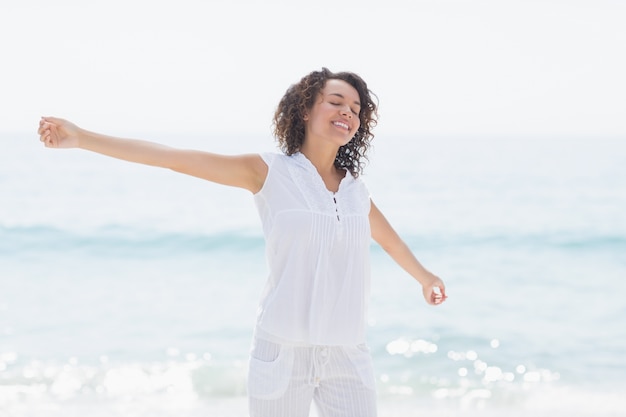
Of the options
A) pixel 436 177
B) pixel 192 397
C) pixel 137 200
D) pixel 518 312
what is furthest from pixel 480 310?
pixel 436 177

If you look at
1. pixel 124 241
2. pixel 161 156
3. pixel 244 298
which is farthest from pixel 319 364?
pixel 124 241

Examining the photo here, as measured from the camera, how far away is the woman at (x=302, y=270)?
317 centimetres

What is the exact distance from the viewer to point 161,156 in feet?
10.4

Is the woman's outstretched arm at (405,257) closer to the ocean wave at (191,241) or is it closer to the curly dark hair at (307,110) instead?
the curly dark hair at (307,110)

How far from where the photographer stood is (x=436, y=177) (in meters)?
24.7

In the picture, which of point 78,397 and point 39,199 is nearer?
point 78,397

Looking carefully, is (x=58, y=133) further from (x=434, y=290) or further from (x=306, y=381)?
(x=434, y=290)

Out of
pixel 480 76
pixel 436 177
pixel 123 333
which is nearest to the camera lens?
pixel 123 333

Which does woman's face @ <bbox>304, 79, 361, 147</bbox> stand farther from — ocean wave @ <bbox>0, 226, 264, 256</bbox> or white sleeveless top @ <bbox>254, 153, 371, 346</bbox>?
ocean wave @ <bbox>0, 226, 264, 256</bbox>

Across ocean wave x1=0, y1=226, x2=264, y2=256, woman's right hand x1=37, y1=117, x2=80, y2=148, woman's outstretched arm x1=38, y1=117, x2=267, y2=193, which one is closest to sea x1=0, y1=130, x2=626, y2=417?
ocean wave x1=0, y1=226, x2=264, y2=256

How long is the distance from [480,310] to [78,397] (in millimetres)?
5347

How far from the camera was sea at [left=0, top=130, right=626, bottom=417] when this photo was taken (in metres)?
7.32

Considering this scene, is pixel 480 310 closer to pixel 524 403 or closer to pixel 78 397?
pixel 524 403

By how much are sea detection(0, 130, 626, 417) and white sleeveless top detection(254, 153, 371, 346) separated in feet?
11.4
